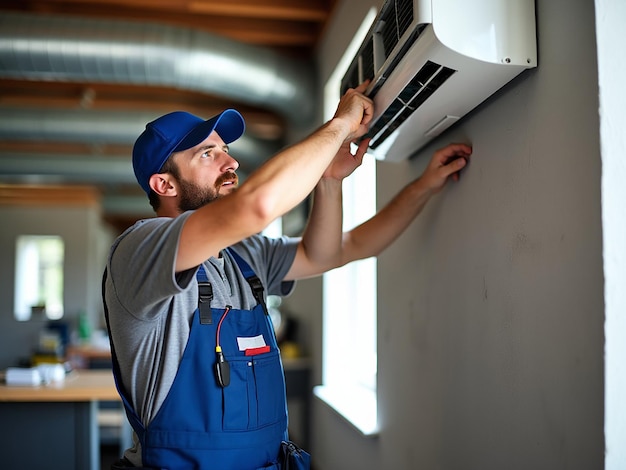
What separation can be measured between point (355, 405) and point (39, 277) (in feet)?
23.3

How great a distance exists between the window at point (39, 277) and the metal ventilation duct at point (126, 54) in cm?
534

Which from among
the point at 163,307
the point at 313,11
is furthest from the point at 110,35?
the point at 163,307

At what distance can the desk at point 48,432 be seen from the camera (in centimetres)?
312

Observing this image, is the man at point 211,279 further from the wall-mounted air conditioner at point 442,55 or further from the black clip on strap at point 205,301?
the wall-mounted air conditioner at point 442,55

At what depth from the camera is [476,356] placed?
66.4 inches

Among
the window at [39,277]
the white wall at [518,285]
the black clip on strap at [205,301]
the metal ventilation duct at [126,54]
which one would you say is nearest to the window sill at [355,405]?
the white wall at [518,285]

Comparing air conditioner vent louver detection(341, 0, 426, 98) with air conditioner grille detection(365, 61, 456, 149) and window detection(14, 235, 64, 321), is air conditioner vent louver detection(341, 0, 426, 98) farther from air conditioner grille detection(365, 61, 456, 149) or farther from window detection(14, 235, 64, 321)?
window detection(14, 235, 64, 321)

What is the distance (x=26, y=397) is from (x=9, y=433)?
257mm

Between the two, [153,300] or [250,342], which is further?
[250,342]

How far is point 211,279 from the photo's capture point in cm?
167

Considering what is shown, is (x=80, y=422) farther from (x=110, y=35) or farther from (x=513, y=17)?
(x=513, y=17)

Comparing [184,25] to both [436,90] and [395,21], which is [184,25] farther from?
[436,90]

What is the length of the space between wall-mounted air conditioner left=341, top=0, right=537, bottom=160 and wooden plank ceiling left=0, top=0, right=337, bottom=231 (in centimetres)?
208

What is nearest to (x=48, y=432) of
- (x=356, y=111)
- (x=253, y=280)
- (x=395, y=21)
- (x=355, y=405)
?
(x=355, y=405)
